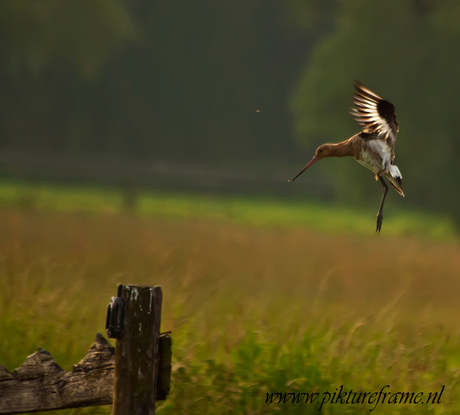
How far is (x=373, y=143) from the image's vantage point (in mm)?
2709

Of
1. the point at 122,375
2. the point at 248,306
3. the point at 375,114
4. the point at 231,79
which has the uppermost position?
the point at 231,79

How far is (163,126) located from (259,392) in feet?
123

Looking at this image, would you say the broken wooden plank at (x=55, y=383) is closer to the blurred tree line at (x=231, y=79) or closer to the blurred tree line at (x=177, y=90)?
the blurred tree line at (x=231, y=79)

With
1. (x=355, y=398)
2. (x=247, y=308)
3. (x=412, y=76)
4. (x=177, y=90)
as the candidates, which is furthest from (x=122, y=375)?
(x=177, y=90)

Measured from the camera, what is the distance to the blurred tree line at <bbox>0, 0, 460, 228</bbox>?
1458cm

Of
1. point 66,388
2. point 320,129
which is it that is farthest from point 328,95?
point 66,388

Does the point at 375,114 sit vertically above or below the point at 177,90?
→ below

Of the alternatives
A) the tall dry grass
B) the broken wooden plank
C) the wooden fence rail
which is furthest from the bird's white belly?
the tall dry grass

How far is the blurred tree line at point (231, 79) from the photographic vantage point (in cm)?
1458

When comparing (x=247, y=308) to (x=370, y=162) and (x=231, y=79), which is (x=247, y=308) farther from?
(x=231, y=79)

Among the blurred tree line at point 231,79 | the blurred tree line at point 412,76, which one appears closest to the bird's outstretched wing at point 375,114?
the blurred tree line at point 231,79

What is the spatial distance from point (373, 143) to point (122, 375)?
1.48 m

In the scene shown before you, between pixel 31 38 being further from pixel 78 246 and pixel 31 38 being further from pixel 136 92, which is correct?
pixel 136 92

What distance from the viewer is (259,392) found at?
3820mm
